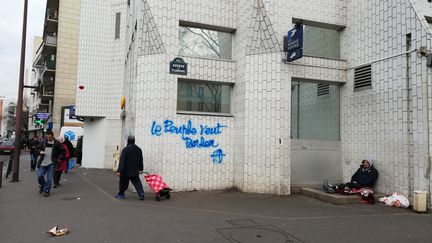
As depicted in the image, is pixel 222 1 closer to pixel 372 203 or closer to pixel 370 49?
pixel 370 49

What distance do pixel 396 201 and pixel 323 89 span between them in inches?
166

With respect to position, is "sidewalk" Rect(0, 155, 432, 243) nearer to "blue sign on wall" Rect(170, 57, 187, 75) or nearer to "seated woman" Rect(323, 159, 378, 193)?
"seated woman" Rect(323, 159, 378, 193)

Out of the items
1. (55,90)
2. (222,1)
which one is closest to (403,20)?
(222,1)

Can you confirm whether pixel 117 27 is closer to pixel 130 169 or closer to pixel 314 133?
pixel 130 169

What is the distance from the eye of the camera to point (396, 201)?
28.6 feet

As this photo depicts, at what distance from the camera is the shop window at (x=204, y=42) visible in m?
10.7

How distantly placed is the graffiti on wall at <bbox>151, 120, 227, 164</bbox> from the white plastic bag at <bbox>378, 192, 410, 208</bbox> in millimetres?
4650

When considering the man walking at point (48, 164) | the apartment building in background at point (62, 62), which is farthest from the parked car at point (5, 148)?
the man walking at point (48, 164)

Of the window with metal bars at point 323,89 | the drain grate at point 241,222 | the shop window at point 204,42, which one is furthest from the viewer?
the window with metal bars at point 323,89

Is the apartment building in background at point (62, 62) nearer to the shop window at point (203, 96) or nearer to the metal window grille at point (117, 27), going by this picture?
the metal window grille at point (117, 27)

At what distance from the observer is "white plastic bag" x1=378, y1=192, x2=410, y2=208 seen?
860 cm

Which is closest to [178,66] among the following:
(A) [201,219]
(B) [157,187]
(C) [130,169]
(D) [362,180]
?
(C) [130,169]

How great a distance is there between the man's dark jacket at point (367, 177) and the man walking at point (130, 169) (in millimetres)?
6049

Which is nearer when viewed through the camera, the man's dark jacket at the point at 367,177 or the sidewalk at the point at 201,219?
the sidewalk at the point at 201,219
